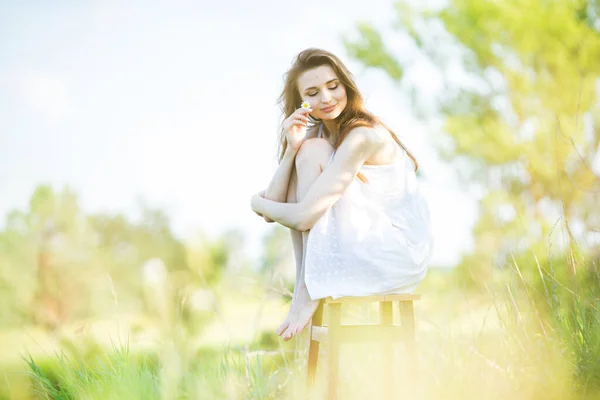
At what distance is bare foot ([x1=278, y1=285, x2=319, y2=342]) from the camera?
2094 millimetres

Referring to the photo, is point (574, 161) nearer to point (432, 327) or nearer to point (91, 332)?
point (432, 327)

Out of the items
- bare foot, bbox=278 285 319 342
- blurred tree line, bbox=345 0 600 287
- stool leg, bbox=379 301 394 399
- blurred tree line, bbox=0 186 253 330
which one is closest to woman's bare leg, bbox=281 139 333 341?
bare foot, bbox=278 285 319 342

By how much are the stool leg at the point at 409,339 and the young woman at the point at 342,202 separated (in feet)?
0.21

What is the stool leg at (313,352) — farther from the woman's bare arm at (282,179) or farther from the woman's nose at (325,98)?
the woman's nose at (325,98)

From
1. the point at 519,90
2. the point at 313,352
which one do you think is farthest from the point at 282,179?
the point at 519,90

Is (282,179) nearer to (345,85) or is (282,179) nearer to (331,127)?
(331,127)

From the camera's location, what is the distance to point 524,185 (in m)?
7.62

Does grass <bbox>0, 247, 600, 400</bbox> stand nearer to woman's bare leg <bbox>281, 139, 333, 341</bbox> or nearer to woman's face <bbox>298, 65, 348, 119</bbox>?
woman's bare leg <bbox>281, 139, 333, 341</bbox>

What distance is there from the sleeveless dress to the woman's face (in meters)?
0.20

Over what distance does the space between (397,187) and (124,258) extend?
3476 mm

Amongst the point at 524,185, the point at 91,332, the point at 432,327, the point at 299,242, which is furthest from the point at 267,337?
the point at 524,185

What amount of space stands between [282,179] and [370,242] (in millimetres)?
381

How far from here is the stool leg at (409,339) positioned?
2.07 m

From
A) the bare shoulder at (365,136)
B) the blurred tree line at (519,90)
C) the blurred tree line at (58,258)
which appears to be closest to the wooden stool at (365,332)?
the bare shoulder at (365,136)
